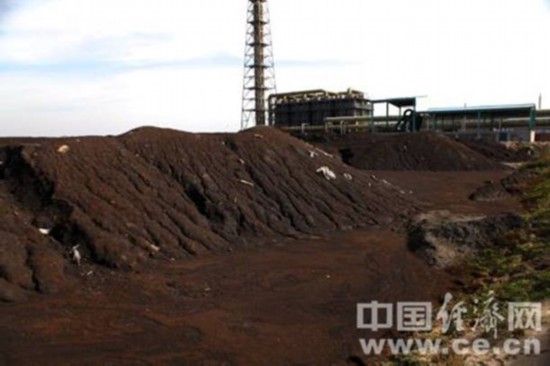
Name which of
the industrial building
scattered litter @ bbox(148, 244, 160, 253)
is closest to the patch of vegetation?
scattered litter @ bbox(148, 244, 160, 253)

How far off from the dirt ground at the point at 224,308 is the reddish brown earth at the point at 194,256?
Answer: 0.03 metres

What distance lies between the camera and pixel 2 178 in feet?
43.6

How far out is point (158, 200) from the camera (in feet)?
45.2

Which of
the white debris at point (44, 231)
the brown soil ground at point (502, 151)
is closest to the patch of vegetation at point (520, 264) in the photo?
the white debris at point (44, 231)

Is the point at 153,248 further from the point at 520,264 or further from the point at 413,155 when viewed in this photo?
the point at 413,155

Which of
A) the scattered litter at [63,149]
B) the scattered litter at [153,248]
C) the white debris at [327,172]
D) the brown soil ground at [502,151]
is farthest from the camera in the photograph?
the brown soil ground at [502,151]

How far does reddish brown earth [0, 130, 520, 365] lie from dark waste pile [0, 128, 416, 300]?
44mm

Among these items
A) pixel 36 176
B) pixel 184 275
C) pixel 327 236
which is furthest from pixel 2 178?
pixel 327 236

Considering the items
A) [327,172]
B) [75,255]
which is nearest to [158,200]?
[75,255]

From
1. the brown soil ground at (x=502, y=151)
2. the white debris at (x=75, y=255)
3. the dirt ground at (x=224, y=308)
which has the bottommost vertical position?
the dirt ground at (x=224, y=308)

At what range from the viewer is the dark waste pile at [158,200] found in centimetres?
1096

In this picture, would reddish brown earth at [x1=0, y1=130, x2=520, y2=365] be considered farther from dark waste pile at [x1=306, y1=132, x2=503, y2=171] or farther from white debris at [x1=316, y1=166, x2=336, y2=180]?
dark waste pile at [x1=306, y1=132, x2=503, y2=171]

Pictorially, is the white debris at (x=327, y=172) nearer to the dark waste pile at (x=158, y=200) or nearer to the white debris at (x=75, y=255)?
the dark waste pile at (x=158, y=200)

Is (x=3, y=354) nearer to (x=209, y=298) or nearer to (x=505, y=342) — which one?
(x=209, y=298)
